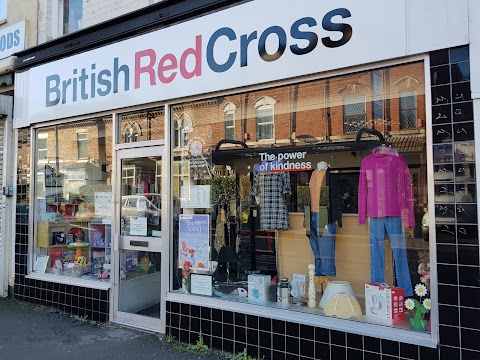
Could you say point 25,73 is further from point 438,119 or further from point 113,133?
point 438,119

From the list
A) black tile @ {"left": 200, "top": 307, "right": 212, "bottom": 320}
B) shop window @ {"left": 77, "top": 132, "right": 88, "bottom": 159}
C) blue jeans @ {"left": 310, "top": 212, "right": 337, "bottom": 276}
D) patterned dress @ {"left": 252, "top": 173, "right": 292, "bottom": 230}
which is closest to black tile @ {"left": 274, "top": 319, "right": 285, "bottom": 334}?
black tile @ {"left": 200, "top": 307, "right": 212, "bottom": 320}

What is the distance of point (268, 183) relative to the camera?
Result: 17.5ft

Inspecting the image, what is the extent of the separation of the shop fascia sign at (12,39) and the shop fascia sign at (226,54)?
144 centimetres

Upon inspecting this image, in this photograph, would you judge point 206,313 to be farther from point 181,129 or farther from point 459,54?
point 459,54

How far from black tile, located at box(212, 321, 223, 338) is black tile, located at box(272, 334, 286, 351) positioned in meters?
0.65

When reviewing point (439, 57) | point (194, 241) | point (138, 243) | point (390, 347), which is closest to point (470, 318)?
point (390, 347)

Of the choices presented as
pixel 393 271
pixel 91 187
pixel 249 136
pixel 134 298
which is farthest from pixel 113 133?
pixel 393 271

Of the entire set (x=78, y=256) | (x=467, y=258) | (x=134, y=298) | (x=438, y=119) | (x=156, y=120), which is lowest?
(x=134, y=298)

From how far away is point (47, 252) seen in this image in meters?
6.70

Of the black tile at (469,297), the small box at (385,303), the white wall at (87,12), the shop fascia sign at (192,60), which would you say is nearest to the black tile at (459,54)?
the shop fascia sign at (192,60)

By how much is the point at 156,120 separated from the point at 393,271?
3.32 meters

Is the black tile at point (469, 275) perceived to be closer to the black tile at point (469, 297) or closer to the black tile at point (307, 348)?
the black tile at point (469, 297)

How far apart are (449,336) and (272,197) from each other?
257 centimetres

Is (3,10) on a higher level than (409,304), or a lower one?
higher
